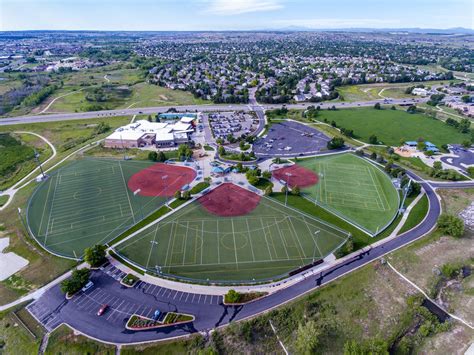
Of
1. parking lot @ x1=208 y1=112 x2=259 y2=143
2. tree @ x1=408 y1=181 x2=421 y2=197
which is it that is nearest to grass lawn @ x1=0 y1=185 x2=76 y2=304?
parking lot @ x1=208 y1=112 x2=259 y2=143

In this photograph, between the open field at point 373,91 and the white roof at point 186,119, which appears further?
the open field at point 373,91

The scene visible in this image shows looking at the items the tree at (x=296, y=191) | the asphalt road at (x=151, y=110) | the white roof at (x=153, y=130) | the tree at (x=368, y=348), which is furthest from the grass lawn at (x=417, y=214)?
the asphalt road at (x=151, y=110)

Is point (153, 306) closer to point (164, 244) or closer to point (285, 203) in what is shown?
point (164, 244)

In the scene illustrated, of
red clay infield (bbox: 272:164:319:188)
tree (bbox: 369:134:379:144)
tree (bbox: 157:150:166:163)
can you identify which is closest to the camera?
red clay infield (bbox: 272:164:319:188)

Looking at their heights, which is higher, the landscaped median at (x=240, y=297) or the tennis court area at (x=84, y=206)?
the tennis court area at (x=84, y=206)

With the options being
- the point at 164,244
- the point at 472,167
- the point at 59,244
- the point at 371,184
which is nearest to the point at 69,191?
the point at 59,244

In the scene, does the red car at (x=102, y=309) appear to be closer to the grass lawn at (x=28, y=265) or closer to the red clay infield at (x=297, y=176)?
the grass lawn at (x=28, y=265)

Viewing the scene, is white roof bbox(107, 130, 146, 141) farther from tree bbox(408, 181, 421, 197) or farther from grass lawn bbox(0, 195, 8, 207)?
tree bbox(408, 181, 421, 197)
